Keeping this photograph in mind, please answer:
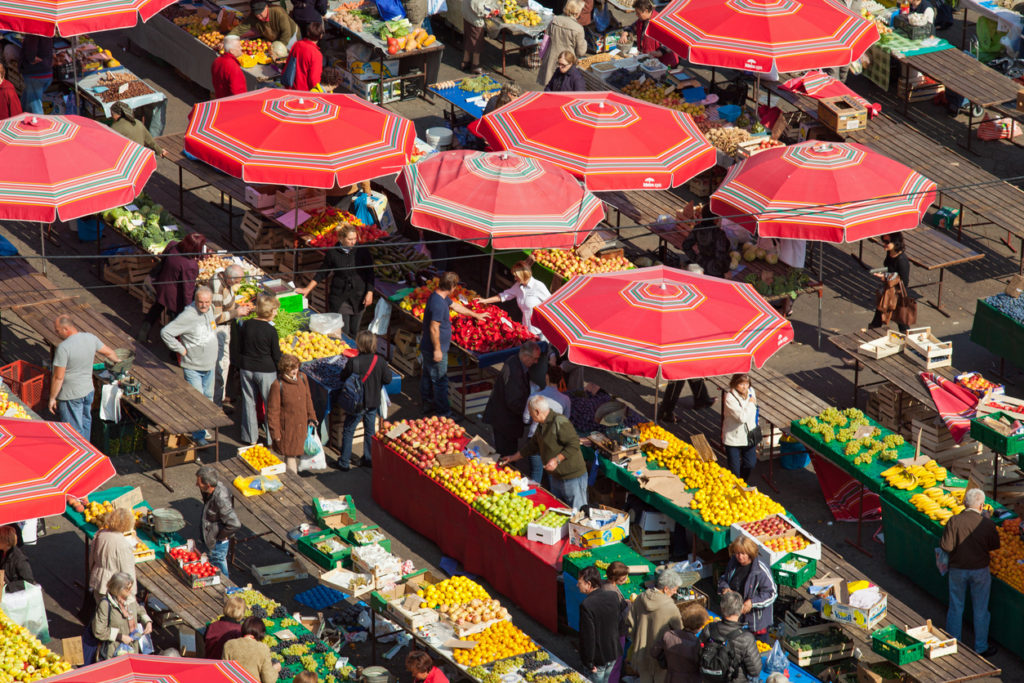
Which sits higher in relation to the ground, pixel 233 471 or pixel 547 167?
pixel 547 167

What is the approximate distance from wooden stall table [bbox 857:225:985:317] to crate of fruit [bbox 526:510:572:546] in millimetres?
7179

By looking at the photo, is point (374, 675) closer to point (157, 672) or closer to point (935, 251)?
point (157, 672)

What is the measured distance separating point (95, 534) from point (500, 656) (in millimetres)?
4068

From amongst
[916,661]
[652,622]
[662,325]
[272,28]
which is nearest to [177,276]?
[662,325]

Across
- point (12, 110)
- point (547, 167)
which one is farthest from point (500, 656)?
point (12, 110)

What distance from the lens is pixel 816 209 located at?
22.0 m

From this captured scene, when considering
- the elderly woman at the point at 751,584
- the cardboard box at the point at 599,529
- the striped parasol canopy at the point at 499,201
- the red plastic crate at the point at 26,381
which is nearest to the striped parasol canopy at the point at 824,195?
the striped parasol canopy at the point at 499,201

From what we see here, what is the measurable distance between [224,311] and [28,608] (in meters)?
5.30

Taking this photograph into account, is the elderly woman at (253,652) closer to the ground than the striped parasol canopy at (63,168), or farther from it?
closer to the ground

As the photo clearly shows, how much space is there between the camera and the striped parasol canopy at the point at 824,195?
2192 cm

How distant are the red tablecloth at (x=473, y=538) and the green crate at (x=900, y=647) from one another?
2964 millimetres

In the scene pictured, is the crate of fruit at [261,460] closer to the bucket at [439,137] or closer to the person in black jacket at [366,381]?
the person in black jacket at [366,381]

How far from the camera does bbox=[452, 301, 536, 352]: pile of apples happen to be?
21.4 meters

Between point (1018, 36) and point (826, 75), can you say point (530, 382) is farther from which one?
point (1018, 36)
